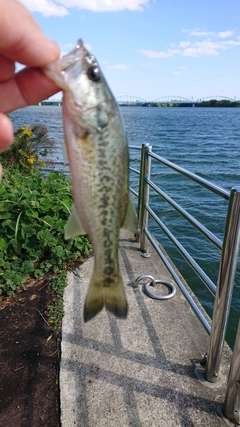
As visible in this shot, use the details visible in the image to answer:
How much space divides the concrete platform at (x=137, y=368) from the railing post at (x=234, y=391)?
9 centimetres

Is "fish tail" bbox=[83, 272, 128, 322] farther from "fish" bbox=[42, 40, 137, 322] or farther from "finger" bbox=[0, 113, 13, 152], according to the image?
"finger" bbox=[0, 113, 13, 152]

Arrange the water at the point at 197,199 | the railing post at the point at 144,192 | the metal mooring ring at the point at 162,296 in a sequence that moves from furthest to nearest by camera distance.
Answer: the water at the point at 197,199
the railing post at the point at 144,192
the metal mooring ring at the point at 162,296

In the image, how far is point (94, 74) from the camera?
45.4 inches

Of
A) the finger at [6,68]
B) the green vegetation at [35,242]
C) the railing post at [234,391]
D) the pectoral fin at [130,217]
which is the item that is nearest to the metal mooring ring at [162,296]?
the green vegetation at [35,242]

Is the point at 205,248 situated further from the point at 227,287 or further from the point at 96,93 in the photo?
the point at 96,93

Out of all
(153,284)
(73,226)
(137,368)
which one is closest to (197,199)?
(153,284)

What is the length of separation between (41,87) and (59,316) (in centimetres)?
259

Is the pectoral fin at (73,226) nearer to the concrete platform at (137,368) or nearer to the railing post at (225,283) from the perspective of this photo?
the railing post at (225,283)

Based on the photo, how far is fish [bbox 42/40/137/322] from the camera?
1.13 meters

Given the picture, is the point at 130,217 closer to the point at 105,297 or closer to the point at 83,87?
the point at 105,297

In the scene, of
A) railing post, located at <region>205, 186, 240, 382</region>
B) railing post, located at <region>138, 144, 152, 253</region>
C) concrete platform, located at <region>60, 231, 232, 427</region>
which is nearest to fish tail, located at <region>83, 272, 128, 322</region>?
railing post, located at <region>205, 186, 240, 382</region>

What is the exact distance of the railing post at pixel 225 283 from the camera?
2156mm

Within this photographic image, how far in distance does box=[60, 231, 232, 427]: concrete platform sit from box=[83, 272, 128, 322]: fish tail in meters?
1.44

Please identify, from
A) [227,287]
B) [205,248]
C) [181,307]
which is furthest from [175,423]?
[205,248]
